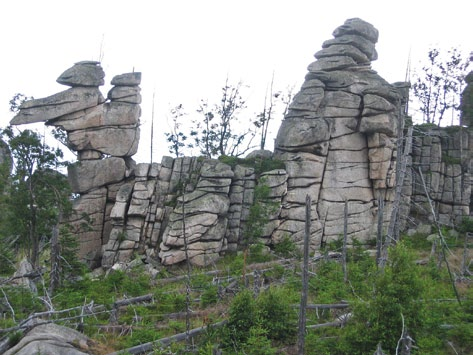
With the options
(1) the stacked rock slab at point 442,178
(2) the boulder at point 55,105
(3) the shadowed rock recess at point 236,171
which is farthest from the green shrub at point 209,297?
(1) the stacked rock slab at point 442,178

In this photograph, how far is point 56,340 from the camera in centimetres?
1356

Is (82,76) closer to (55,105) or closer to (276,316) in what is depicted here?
(55,105)

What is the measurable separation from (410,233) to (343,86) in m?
9.90

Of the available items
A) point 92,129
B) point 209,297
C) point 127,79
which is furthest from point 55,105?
point 209,297

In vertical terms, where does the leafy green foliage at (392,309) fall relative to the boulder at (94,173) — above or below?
below

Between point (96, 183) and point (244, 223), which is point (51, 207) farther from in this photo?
point (244, 223)

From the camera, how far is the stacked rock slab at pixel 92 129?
30.7 metres

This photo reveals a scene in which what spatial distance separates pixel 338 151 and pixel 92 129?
15017mm

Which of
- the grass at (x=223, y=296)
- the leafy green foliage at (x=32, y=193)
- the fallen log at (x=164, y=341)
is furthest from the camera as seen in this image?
the leafy green foliage at (x=32, y=193)

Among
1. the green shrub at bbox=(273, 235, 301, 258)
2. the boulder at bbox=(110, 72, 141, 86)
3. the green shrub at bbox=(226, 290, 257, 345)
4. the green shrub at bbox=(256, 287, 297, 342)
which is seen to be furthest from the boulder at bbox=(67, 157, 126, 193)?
the green shrub at bbox=(226, 290, 257, 345)

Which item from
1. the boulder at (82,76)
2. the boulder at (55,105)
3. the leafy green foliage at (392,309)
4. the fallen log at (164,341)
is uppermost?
the boulder at (82,76)

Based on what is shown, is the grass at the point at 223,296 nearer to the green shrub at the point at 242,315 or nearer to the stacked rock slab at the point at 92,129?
the green shrub at the point at 242,315

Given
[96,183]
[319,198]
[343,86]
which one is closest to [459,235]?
[319,198]

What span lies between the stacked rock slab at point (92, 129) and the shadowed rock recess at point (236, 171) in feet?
0.20
